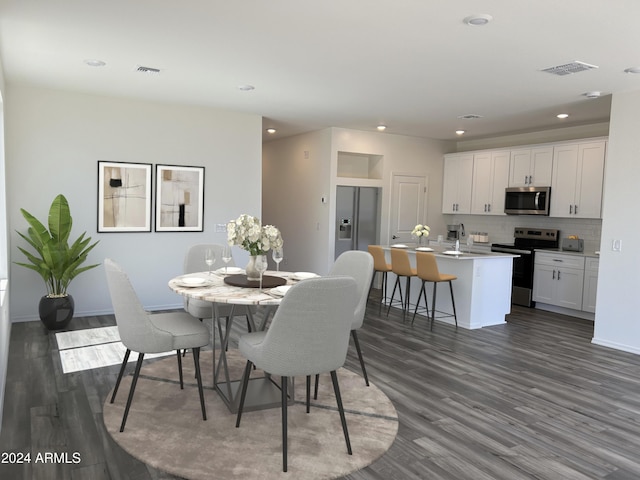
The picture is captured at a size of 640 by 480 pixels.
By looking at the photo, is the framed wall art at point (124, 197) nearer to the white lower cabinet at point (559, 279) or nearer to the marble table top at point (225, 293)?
the marble table top at point (225, 293)

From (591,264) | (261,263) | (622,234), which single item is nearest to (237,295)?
(261,263)

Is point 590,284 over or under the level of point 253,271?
under

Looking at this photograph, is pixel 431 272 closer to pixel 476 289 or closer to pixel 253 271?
pixel 476 289

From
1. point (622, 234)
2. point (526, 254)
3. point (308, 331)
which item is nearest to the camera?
point (308, 331)

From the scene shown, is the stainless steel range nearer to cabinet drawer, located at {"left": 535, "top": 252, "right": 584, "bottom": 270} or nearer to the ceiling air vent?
cabinet drawer, located at {"left": 535, "top": 252, "right": 584, "bottom": 270}

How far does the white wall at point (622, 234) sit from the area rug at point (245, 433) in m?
2.99

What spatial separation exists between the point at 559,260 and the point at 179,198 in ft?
17.0

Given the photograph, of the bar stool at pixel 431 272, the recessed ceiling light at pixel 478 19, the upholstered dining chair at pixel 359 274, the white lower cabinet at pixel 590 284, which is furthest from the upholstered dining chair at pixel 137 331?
the white lower cabinet at pixel 590 284

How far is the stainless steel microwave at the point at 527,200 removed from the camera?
7.12 metres

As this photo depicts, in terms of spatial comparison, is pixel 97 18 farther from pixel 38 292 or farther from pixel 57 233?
pixel 38 292

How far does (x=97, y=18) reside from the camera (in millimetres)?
3316

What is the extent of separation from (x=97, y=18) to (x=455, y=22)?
94.7 inches

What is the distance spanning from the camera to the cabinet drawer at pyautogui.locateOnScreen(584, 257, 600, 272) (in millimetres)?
6289

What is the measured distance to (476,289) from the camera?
5812 mm
